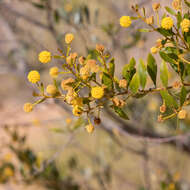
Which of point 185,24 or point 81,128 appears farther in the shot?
point 81,128

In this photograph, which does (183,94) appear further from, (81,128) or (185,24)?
(81,128)

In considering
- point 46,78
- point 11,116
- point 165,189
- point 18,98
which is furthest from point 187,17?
point 18,98

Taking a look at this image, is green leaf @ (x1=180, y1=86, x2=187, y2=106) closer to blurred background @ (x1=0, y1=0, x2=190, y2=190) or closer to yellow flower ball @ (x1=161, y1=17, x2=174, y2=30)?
yellow flower ball @ (x1=161, y1=17, x2=174, y2=30)

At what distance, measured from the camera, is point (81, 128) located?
0.95 m

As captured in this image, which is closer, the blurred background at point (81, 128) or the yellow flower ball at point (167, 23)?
the yellow flower ball at point (167, 23)

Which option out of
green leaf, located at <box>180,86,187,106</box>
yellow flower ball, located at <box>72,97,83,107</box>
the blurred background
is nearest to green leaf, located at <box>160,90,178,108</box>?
green leaf, located at <box>180,86,187,106</box>

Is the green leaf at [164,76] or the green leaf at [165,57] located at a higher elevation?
the green leaf at [165,57]

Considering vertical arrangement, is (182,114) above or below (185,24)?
below

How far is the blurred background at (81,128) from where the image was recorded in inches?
48.4

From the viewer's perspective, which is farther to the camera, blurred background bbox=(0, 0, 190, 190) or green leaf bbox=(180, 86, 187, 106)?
blurred background bbox=(0, 0, 190, 190)

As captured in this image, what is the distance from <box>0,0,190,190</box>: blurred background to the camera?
1229 millimetres

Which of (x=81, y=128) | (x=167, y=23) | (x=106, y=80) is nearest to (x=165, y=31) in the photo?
(x=167, y=23)

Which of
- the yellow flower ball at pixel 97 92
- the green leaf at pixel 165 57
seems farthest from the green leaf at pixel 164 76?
the yellow flower ball at pixel 97 92

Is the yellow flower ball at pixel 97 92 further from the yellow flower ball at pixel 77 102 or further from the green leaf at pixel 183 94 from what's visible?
the green leaf at pixel 183 94
